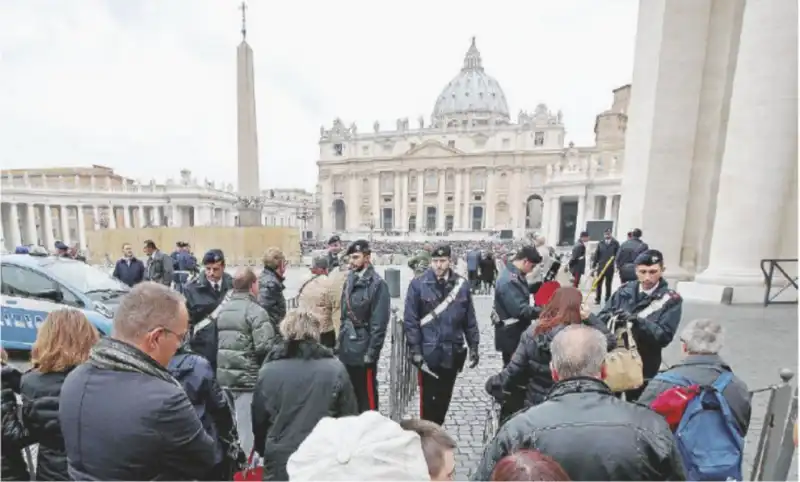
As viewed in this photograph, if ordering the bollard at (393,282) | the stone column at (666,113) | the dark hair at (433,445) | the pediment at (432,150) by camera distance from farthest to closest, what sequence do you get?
1. the pediment at (432,150)
2. the bollard at (393,282)
3. the stone column at (666,113)
4. the dark hair at (433,445)

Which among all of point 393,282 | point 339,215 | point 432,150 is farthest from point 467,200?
point 393,282

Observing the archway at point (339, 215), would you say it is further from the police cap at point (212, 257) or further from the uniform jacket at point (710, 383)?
the uniform jacket at point (710, 383)

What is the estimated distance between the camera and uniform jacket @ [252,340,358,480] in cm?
257

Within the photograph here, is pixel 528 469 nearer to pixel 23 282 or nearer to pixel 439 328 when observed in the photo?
pixel 439 328

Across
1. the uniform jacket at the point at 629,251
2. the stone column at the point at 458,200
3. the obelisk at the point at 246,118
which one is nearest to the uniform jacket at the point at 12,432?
the uniform jacket at the point at 629,251

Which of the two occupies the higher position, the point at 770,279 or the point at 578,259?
the point at 770,279

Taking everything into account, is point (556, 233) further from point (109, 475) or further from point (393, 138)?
point (109, 475)

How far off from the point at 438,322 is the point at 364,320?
29.1 inches

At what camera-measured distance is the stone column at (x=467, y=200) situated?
8938 cm

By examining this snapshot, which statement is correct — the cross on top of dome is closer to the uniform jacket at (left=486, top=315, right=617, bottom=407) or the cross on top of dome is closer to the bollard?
the bollard

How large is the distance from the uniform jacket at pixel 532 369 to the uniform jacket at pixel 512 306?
108cm

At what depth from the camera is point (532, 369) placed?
3.09m

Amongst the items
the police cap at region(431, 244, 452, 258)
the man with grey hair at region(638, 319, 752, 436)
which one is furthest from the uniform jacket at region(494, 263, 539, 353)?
the man with grey hair at region(638, 319, 752, 436)

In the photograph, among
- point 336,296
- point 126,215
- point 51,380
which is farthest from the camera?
point 126,215
